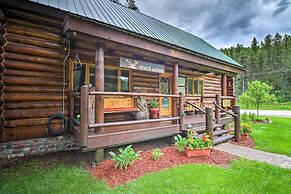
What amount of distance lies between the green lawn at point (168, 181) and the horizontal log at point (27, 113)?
53.3 inches

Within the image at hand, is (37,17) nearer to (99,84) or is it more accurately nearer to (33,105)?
(33,105)

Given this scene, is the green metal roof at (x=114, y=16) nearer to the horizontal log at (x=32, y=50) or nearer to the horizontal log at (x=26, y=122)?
the horizontal log at (x=32, y=50)

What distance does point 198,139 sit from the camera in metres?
4.53

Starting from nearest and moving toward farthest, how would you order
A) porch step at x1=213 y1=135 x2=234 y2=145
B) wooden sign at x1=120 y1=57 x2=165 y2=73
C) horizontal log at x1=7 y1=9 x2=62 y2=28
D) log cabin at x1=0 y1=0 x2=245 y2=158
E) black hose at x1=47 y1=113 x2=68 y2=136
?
log cabin at x1=0 y1=0 x2=245 y2=158
horizontal log at x1=7 y1=9 x2=62 y2=28
black hose at x1=47 y1=113 x2=68 y2=136
wooden sign at x1=120 y1=57 x2=165 y2=73
porch step at x1=213 y1=135 x2=234 y2=145

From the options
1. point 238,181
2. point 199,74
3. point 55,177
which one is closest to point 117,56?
point 55,177

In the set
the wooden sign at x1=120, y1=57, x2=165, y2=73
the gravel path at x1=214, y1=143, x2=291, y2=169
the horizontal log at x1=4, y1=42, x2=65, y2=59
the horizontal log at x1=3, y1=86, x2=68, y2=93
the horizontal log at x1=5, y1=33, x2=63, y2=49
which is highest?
the horizontal log at x1=5, y1=33, x2=63, y2=49

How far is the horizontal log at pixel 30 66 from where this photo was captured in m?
4.28

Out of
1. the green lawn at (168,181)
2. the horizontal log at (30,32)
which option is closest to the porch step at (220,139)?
the green lawn at (168,181)

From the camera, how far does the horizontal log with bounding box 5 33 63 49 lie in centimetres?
430

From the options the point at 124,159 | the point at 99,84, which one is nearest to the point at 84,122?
the point at 99,84

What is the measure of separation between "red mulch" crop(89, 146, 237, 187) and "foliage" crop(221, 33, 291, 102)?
40.2m

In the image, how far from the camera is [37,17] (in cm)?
457

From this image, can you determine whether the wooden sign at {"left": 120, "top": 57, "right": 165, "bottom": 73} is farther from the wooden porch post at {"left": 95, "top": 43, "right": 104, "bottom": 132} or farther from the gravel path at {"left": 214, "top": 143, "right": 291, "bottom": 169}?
the gravel path at {"left": 214, "top": 143, "right": 291, "bottom": 169}

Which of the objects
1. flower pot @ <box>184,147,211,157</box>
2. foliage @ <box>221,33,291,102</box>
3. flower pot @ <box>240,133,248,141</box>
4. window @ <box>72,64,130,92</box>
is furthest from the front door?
foliage @ <box>221,33,291,102</box>
